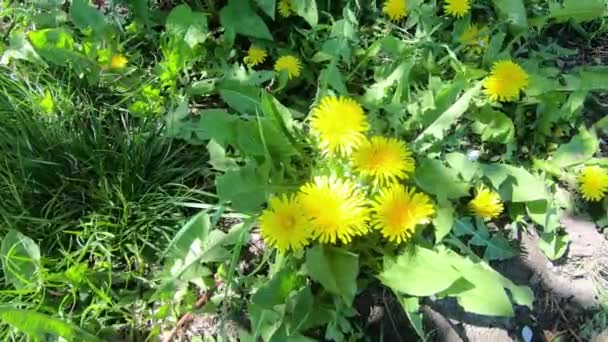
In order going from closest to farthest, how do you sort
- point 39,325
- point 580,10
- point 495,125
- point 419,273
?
point 39,325 < point 419,273 < point 495,125 < point 580,10

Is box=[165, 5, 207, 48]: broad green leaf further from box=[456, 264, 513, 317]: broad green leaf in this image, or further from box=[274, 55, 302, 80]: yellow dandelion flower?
box=[456, 264, 513, 317]: broad green leaf

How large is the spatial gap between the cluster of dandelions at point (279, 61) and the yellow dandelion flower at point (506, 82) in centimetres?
63

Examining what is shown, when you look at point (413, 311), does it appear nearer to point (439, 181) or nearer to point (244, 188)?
point (439, 181)

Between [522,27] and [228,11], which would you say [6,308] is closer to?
[228,11]

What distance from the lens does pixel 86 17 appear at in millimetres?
2332

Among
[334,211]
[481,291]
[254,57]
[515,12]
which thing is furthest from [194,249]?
[515,12]

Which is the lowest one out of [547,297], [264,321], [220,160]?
[547,297]

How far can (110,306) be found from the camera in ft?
6.62

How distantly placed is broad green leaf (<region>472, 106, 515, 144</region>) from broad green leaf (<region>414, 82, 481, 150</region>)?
0.45 ft

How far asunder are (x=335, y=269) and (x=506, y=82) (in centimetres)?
83

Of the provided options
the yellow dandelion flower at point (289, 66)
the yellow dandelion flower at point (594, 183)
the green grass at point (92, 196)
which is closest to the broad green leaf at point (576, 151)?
the yellow dandelion flower at point (594, 183)

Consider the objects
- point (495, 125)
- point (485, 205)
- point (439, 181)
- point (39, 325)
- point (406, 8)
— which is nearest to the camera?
point (39, 325)

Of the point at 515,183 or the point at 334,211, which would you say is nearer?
the point at 334,211

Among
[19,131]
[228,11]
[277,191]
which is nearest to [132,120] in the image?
[19,131]
